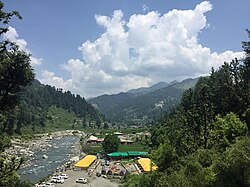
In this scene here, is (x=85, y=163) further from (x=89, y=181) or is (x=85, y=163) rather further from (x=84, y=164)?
(x=89, y=181)

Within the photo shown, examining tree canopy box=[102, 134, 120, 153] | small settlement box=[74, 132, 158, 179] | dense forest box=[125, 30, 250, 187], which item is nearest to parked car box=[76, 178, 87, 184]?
small settlement box=[74, 132, 158, 179]

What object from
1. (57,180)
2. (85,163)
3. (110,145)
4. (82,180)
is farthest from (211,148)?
(110,145)

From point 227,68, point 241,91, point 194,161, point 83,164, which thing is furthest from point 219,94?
point 194,161

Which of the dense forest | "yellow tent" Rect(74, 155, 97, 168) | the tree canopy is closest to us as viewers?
the dense forest

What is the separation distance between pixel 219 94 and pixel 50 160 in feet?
196

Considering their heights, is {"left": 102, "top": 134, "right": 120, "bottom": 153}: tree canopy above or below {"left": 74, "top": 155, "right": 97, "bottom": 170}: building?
above

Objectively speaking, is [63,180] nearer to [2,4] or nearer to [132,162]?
[132,162]

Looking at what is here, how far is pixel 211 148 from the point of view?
127 feet

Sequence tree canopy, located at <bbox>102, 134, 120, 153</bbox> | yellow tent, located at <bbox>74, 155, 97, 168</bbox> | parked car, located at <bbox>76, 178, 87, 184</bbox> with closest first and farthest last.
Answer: parked car, located at <bbox>76, 178, 87, 184</bbox>
yellow tent, located at <bbox>74, 155, 97, 168</bbox>
tree canopy, located at <bbox>102, 134, 120, 153</bbox>

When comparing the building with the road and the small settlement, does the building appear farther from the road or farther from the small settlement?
the road

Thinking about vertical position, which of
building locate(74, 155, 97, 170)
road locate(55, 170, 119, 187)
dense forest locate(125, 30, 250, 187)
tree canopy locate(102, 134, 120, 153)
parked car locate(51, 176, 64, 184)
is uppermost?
dense forest locate(125, 30, 250, 187)

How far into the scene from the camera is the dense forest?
23.4 m

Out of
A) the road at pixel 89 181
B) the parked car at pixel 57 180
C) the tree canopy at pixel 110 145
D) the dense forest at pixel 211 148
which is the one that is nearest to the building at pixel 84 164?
the road at pixel 89 181

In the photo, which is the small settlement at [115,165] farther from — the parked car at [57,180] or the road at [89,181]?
the parked car at [57,180]
